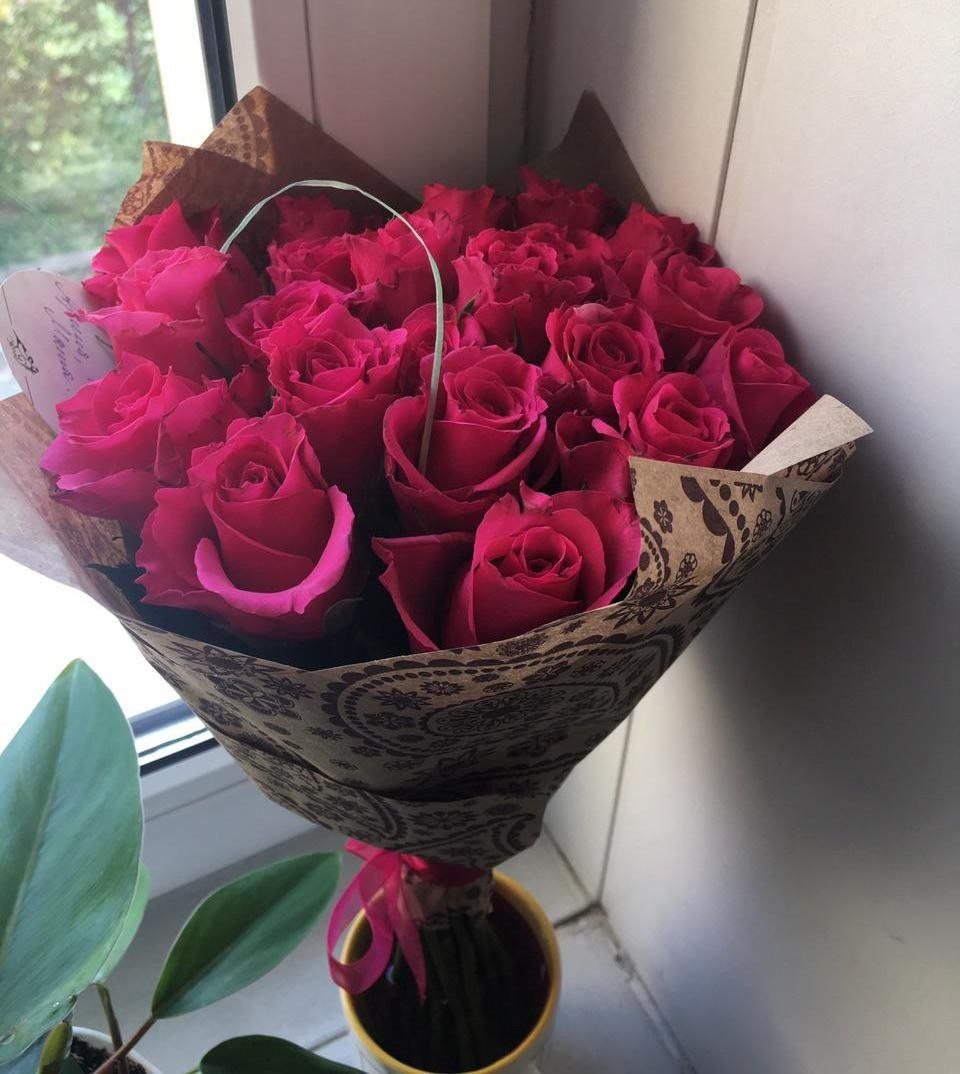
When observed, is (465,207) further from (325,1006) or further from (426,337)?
(325,1006)

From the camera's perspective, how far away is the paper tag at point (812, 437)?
0.41 meters

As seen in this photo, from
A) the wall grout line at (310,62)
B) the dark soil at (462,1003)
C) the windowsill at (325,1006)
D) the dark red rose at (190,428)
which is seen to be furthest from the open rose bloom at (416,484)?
the windowsill at (325,1006)

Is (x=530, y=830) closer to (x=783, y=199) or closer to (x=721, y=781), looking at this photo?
(x=721, y=781)

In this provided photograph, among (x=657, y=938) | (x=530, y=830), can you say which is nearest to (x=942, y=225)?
(x=530, y=830)

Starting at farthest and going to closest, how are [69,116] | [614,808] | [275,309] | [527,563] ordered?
[614,808]
[69,116]
[275,309]
[527,563]

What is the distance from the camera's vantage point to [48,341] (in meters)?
0.50

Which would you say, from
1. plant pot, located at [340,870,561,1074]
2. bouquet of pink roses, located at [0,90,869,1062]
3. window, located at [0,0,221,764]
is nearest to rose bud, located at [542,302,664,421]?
bouquet of pink roses, located at [0,90,869,1062]

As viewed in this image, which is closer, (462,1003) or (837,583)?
(837,583)

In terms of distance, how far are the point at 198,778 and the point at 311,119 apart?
2.03ft

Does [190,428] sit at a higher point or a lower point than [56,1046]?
higher

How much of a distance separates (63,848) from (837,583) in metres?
0.45

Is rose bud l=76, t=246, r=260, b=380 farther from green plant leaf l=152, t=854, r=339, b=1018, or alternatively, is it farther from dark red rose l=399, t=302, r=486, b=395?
green plant leaf l=152, t=854, r=339, b=1018

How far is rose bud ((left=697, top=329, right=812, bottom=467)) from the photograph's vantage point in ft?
1.59

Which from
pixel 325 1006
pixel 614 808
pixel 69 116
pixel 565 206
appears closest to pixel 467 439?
pixel 565 206
